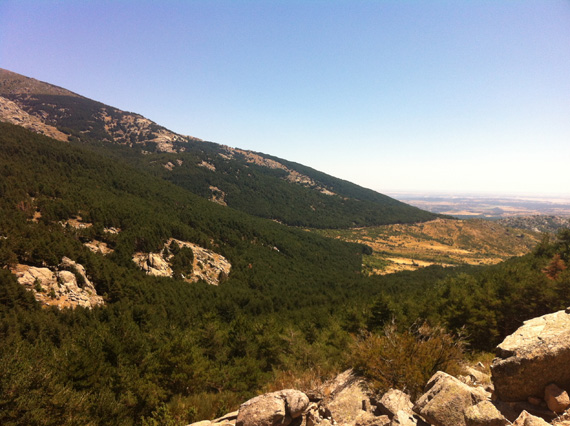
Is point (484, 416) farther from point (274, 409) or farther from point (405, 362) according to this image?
point (274, 409)

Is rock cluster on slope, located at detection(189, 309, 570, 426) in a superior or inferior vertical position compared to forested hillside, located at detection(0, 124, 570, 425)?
superior

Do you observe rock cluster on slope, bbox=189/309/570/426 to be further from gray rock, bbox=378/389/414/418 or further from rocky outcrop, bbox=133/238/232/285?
rocky outcrop, bbox=133/238/232/285

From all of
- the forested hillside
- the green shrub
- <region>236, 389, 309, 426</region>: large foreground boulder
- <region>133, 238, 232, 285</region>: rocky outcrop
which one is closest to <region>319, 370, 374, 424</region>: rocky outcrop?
the green shrub

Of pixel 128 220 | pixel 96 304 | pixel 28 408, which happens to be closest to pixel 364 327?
pixel 28 408

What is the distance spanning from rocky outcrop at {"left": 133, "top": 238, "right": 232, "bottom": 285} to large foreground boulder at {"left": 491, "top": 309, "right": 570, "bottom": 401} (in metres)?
77.1

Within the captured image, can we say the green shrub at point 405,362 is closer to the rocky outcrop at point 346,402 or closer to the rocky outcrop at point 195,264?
the rocky outcrop at point 346,402

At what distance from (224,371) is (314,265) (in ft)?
378

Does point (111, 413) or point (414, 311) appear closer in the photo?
point (111, 413)

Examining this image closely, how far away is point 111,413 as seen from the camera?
1617cm

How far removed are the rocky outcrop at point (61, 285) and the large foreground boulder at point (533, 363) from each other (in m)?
57.2

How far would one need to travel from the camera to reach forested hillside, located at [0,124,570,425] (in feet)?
57.7

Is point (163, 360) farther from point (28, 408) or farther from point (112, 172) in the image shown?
point (112, 172)

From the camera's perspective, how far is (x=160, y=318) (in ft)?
153

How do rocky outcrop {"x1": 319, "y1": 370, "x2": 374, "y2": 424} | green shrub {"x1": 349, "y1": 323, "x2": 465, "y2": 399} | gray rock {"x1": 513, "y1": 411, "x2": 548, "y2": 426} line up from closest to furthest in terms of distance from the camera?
gray rock {"x1": 513, "y1": 411, "x2": 548, "y2": 426}, rocky outcrop {"x1": 319, "y1": 370, "x2": 374, "y2": 424}, green shrub {"x1": 349, "y1": 323, "x2": 465, "y2": 399}
